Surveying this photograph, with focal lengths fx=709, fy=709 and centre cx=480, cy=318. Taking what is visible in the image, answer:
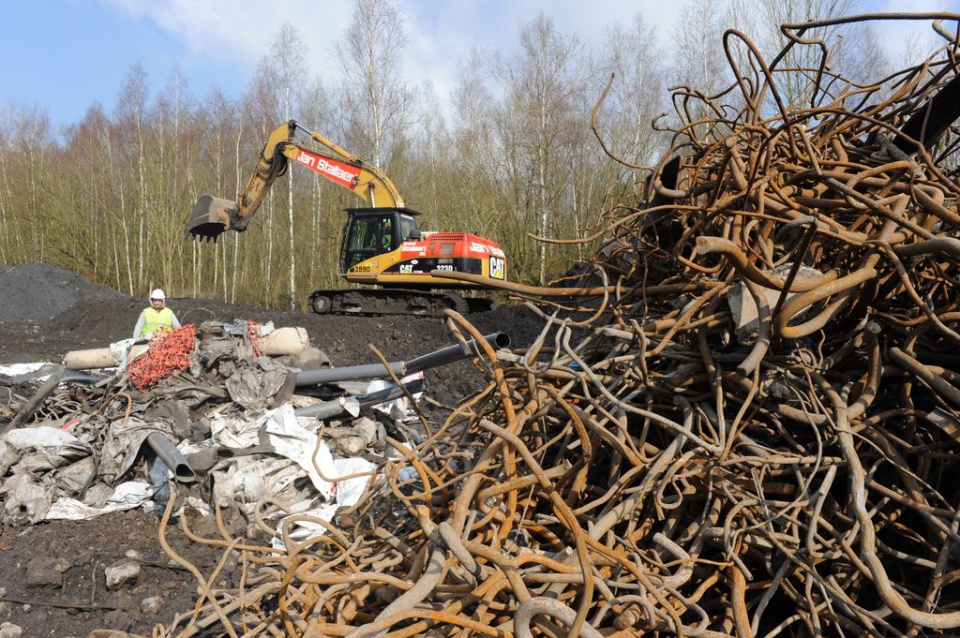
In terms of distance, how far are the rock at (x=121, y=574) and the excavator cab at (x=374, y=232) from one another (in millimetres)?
11950

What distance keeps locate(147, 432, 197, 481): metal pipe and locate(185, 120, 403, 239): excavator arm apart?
9.72m

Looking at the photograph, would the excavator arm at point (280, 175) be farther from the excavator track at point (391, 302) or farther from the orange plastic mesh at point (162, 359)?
the orange plastic mesh at point (162, 359)

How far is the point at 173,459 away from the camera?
5.18 metres

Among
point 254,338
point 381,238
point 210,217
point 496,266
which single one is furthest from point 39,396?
point 496,266

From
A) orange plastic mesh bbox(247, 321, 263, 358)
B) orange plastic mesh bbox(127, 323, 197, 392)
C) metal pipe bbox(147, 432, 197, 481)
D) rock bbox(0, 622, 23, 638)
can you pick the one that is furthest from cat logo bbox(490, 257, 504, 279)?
rock bbox(0, 622, 23, 638)

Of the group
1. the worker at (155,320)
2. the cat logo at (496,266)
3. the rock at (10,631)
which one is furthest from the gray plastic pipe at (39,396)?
the cat logo at (496,266)

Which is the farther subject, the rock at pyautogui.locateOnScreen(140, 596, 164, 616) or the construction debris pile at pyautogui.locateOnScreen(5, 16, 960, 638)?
the rock at pyautogui.locateOnScreen(140, 596, 164, 616)

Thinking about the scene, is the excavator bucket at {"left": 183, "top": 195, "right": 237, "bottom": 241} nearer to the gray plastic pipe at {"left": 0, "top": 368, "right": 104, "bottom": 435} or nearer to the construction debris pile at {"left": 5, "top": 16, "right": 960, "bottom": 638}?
the gray plastic pipe at {"left": 0, "top": 368, "right": 104, "bottom": 435}

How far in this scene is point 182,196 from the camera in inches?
1093

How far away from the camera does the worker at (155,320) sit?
884 cm

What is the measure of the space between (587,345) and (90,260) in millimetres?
32734

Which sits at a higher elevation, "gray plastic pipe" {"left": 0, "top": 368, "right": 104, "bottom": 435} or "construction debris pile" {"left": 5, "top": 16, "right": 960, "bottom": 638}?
"construction debris pile" {"left": 5, "top": 16, "right": 960, "bottom": 638}

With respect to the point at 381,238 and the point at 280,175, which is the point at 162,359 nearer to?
the point at 381,238

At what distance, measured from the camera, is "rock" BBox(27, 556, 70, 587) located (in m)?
4.02
